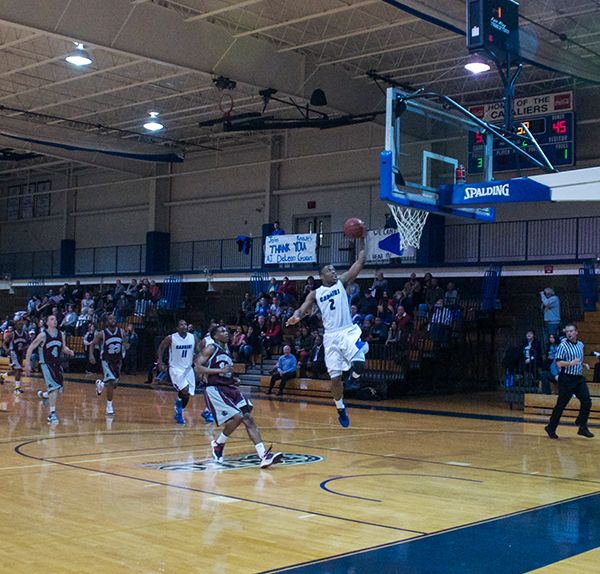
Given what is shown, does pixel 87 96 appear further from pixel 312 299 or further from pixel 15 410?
pixel 312 299

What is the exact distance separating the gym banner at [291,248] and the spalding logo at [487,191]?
16.1m

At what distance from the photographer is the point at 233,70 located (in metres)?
20.8

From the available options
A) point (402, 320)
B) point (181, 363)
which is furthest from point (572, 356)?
point (402, 320)

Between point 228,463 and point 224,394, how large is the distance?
859 mm

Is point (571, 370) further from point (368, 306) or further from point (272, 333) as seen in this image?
point (272, 333)

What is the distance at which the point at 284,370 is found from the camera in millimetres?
21672

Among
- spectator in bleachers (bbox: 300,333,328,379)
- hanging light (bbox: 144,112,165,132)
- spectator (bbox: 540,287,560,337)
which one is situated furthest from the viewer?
hanging light (bbox: 144,112,165,132)

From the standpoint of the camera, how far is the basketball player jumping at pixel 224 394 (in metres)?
9.77

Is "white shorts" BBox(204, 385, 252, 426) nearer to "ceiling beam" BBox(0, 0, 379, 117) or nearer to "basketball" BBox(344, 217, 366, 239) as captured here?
"basketball" BBox(344, 217, 366, 239)

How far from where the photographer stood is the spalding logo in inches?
349

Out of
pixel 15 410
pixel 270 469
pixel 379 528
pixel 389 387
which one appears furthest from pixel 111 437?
pixel 389 387

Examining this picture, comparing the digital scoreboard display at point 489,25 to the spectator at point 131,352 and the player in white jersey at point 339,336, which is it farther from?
the spectator at point 131,352

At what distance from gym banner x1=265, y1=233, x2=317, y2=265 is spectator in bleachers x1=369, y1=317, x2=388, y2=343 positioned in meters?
4.65

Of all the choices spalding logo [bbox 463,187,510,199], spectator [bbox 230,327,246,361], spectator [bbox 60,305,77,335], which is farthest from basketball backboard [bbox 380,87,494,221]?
spectator [bbox 60,305,77,335]
